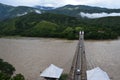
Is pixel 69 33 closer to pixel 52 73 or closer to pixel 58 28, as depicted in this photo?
pixel 58 28

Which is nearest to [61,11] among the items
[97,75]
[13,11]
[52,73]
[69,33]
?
[13,11]

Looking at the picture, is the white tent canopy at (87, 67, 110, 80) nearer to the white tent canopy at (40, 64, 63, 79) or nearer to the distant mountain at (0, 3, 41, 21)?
the white tent canopy at (40, 64, 63, 79)

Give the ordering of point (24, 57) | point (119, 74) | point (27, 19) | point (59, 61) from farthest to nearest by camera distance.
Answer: point (27, 19)
point (24, 57)
point (59, 61)
point (119, 74)

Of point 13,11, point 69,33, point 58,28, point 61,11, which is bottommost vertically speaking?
point 69,33

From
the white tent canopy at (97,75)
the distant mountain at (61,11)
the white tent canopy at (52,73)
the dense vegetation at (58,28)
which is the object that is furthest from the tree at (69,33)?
the distant mountain at (61,11)

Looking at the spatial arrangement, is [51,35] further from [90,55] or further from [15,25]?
[90,55]

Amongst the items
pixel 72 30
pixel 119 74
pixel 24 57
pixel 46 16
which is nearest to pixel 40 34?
pixel 72 30
